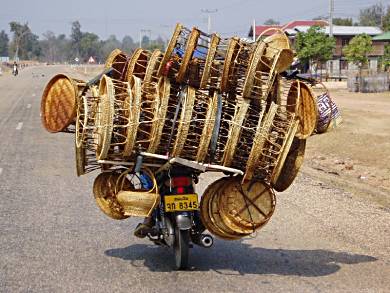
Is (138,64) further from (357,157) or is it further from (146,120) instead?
(357,157)

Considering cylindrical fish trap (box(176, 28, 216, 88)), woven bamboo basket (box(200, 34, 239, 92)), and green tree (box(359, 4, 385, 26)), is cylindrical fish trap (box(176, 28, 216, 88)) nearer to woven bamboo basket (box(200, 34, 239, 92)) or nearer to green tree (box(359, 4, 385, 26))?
woven bamboo basket (box(200, 34, 239, 92))

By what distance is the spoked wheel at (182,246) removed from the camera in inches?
275

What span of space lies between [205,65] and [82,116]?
120cm

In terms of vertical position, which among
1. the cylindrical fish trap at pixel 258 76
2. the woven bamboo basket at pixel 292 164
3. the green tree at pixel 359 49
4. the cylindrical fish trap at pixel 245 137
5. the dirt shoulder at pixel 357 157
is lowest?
the dirt shoulder at pixel 357 157

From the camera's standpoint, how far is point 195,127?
6758 millimetres

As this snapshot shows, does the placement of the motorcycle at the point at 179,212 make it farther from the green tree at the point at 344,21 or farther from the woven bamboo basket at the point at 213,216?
the green tree at the point at 344,21

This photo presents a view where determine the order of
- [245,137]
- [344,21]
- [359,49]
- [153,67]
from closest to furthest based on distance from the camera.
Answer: [245,137] → [153,67] → [359,49] → [344,21]

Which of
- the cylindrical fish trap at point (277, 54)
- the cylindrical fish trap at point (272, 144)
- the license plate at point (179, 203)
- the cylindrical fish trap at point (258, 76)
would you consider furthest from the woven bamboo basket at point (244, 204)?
the cylindrical fish trap at point (277, 54)

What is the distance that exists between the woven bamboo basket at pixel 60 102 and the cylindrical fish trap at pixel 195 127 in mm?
1033

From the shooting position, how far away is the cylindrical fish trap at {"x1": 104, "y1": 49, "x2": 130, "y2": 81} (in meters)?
7.58

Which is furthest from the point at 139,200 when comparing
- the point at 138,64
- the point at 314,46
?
the point at 314,46

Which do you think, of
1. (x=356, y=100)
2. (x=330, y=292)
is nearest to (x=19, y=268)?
(x=330, y=292)

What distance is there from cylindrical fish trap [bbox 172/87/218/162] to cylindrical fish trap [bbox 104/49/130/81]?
1055 mm

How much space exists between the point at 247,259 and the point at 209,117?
5.87 ft
